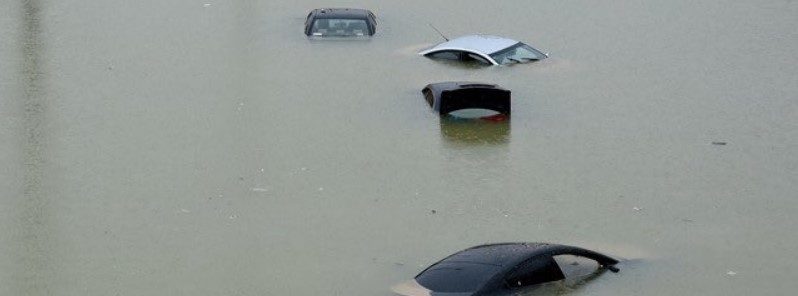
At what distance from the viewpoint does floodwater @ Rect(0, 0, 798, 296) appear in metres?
16.3

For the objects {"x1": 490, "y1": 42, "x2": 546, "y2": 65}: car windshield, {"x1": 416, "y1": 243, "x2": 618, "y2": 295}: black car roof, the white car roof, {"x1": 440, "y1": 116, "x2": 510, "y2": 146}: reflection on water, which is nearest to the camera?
{"x1": 416, "y1": 243, "x2": 618, "y2": 295}: black car roof

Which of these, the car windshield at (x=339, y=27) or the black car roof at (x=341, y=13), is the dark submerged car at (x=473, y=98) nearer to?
the car windshield at (x=339, y=27)

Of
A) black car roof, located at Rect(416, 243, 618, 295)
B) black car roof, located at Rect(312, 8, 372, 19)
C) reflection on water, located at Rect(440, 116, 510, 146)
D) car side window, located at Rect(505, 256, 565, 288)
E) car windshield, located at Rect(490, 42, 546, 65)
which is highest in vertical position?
black car roof, located at Rect(416, 243, 618, 295)

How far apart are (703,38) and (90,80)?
402 inches

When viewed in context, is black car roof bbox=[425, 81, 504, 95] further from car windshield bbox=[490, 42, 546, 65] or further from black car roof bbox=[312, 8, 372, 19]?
black car roof bbox=[312, 8, 372, 19]

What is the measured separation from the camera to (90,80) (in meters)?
24.0

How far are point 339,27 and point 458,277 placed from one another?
13.0m

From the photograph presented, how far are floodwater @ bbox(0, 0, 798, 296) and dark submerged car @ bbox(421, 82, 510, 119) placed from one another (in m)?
0.27

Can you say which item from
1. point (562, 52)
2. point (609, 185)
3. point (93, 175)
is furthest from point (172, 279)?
point (562, 52)

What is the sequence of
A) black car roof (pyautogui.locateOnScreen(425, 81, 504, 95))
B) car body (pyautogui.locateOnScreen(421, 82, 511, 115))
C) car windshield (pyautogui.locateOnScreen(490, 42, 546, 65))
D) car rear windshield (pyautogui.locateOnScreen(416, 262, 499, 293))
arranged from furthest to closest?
car windshield (pyautogui.locateOnScreen(490, 42, 546, 65)) → black car roof (pyautogui.locateOnScreen(425, 81, 504, 95)) → car body (pyautogui.locateOnScreen(421, 82, 511, 115)) → car rear windshield (pyautogui.locateOnScreen(416, 262, 499, 293))

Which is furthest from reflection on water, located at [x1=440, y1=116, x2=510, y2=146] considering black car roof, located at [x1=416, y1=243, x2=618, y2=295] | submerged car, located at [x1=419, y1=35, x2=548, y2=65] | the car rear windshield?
the car rear windshield

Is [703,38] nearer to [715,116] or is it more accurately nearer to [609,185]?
[715,116]

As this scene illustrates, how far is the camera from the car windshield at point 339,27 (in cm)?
2688

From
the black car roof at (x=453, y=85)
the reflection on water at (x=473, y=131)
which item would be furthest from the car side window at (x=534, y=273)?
the black car roof at (x=453, y=85)
